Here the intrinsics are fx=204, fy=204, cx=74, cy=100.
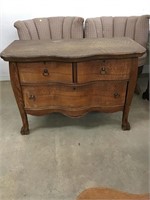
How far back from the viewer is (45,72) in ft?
4.81

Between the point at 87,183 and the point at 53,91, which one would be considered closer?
the point at 87,183

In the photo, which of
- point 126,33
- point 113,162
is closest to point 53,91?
point 113,162

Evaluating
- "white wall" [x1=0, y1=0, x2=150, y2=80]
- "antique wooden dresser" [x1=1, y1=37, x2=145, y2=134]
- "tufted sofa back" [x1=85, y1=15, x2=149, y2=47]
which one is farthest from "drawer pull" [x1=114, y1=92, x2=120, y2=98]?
"white wall" [x1=0, y1=0, x2=150, y2=80]

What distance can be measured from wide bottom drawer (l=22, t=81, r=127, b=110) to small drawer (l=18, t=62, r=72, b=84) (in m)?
0.06

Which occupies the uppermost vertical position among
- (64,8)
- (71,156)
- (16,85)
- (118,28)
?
(64,8)

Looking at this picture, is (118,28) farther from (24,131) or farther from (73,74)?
(24,131)

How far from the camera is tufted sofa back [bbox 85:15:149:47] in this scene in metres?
2.23

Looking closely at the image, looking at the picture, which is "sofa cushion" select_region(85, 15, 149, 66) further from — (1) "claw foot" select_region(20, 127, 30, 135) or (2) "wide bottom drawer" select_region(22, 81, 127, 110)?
(1) "claw foot" select_region(20, 127, 30, 135)

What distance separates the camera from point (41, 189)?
4.26ft

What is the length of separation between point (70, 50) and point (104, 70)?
286mm

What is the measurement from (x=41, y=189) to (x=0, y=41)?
6.52ft

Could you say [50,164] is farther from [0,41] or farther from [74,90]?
[0,41]

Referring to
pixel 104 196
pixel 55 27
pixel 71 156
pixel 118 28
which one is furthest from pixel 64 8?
pixel 104 196

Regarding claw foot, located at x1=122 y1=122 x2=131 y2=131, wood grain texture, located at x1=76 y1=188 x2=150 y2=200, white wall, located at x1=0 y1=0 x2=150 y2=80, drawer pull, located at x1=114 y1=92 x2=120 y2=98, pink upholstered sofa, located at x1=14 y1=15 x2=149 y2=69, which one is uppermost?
white wall, located at x1=0 y1=0 x2=150 y2=80
